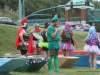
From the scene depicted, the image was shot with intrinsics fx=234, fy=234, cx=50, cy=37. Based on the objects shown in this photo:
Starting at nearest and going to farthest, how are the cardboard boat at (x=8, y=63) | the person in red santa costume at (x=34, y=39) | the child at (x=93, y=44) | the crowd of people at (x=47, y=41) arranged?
1. the cardboard boat at (x=8, y=63)
2. the crowd of people at (x=47, y=41)
3. the child at (x=93, y=44)
4. the person in red santa costume at (x=34, y=39)

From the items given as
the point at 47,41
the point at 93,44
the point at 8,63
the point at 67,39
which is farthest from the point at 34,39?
the point at 8,63

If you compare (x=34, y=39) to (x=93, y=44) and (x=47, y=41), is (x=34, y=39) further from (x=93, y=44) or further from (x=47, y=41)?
(x=93, y=44)

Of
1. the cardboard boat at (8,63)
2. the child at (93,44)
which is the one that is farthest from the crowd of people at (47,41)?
the cardboard boat at (8,63)

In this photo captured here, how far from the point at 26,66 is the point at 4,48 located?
10.1 m

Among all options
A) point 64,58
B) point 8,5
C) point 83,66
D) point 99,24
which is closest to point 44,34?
point 64,58

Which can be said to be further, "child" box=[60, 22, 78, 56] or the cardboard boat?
"child" box=[60, 22, 78, 56]

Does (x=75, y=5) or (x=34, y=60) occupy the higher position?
(x=75, y=5)

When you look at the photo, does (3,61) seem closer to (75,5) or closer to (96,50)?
(96,50)

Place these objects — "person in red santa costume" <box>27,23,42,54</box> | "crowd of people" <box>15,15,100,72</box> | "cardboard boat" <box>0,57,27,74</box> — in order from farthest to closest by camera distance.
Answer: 1. "person in red santa costume" <box>27,23,42,54</box>
2. "crowd of people" <box>15,15,100,72</box>
3. "cardboard boat" <box>0,57,27,74</box>

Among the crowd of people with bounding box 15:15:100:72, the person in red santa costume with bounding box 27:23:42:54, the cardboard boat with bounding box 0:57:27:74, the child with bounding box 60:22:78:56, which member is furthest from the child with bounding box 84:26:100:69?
Answer: the cardboard boat with bounding box 0:57:27:74

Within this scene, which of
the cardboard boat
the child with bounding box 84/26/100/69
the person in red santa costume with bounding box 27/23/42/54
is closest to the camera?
the cardboard boat

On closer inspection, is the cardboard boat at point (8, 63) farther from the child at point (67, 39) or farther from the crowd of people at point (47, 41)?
the child at point (67, 39)

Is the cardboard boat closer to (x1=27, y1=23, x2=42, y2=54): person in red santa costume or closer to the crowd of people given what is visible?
the crowd of people

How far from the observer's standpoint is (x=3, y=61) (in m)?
6.14
